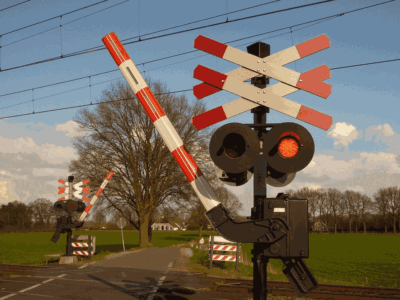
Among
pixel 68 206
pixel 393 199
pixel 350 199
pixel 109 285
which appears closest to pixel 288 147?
pixel 109 285

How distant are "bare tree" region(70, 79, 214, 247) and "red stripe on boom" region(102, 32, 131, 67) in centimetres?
2370

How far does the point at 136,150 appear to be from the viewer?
28125mm

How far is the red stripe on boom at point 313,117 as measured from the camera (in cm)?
295

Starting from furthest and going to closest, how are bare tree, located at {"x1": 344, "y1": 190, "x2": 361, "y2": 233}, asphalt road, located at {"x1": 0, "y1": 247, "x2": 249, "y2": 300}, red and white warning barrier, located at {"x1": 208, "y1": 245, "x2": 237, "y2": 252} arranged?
bare tree, located at {"x1": 344, "y1": 190, "x2": 361, "y2": 233}
red and white warning barrier, located at {"x1": 208, "y1": 245, "x2": 237, "y2": 252}
asphalt road, located at {"x1": 0, "y1": 247, "x2": 249, "y2": 300}

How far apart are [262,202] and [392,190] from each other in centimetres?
10785

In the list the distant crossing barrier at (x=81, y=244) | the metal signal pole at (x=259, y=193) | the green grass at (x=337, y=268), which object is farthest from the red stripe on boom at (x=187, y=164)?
the distant crossing barrier at (x=81, y=244)

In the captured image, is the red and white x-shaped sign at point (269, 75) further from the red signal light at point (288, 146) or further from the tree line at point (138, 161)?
the tree line at point (138, 161)

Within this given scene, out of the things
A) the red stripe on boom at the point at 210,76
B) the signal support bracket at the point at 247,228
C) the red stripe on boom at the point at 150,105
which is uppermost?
the red stripe on boom at the point at 210,76

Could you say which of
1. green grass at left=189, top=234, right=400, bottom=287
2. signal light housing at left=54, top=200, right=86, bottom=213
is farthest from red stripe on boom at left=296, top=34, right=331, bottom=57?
signal light housing at left=54, top=200, right=86, bottom=213

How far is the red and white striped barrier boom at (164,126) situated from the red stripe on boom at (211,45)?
0.59 meters

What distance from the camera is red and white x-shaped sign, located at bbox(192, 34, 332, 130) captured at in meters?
3.00

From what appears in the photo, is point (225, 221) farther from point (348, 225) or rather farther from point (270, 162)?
point (348, 225)

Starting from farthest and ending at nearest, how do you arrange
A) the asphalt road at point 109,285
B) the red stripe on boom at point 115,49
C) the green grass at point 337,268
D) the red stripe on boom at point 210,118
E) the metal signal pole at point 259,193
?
the green grass at point 337,268
the asphalt road at point 109,285
the red stripe on boom at point 115,49
the red stripe on boom at point 210,118
the metal signal pole at point 259,193

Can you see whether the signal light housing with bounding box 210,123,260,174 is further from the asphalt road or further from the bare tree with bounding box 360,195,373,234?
the bare tree with bounding box 360,195,373,234
